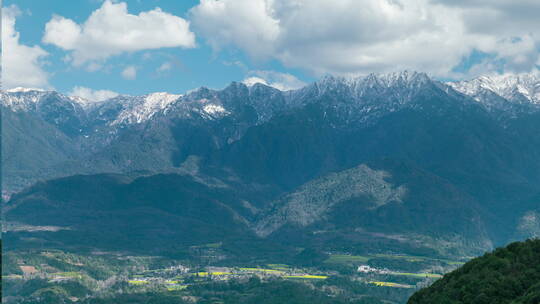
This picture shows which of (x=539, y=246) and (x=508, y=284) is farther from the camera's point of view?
(x=539, y=246)

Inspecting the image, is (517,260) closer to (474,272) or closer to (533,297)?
(474,272)

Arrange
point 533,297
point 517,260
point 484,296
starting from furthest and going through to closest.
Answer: point 517,260 → point 484,296 → point 533,297

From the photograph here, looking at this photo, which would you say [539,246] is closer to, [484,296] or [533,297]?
[484,296]

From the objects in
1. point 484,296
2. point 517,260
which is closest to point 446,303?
point 484,296

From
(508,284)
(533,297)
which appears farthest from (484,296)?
(533,297)

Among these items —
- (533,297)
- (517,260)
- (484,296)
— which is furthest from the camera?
(517,260)

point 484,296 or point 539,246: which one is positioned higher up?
point 539,246
